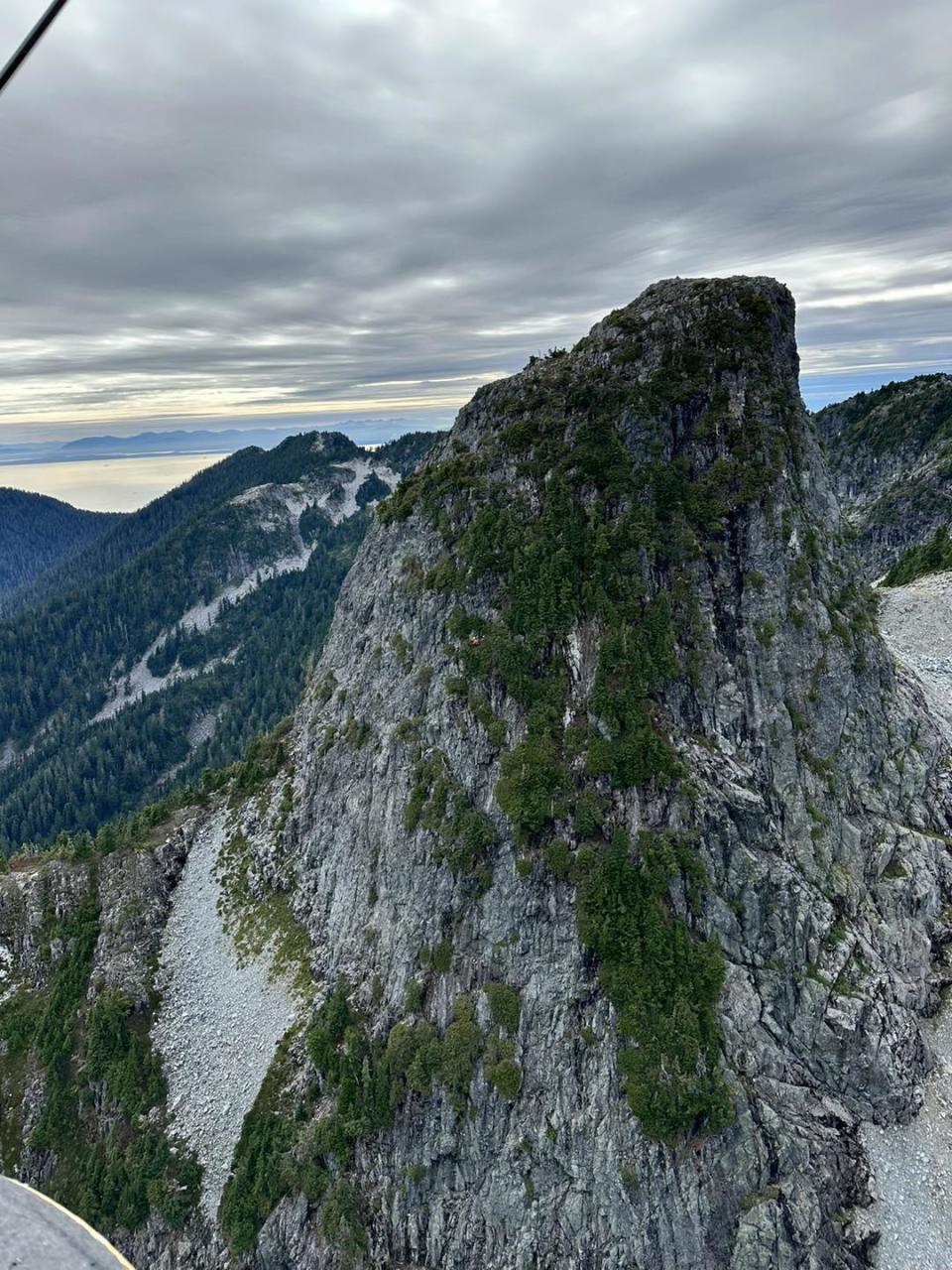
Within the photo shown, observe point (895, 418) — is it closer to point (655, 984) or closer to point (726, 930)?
point (726, 930)

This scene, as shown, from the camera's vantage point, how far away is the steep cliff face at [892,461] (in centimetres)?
12781

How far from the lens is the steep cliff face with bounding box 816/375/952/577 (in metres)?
128

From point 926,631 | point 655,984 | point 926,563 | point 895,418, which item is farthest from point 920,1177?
point 895,418

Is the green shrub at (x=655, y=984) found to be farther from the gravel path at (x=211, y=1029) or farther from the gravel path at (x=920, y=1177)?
the gravel path at (x=211, y=1029)

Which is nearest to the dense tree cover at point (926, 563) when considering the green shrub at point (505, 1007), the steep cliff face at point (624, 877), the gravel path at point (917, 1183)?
the steep cliff face at point (624, 877)

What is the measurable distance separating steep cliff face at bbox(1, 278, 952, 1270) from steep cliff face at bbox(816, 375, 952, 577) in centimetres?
9220

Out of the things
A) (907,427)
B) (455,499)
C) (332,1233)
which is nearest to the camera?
(332,1233)

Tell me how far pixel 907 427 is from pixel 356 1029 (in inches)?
7000

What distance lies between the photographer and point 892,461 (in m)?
153

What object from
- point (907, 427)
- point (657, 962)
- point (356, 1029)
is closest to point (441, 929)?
point (356, 1029)

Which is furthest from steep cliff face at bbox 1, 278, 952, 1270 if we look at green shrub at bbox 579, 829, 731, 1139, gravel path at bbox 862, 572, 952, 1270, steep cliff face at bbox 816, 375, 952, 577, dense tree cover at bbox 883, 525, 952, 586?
steep cliff face at bbox 816, 375, 952, 577

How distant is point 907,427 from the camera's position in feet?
510

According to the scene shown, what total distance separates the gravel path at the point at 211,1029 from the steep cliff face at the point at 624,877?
4.56 feet

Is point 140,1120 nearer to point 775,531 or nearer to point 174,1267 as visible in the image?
point 174,1267
